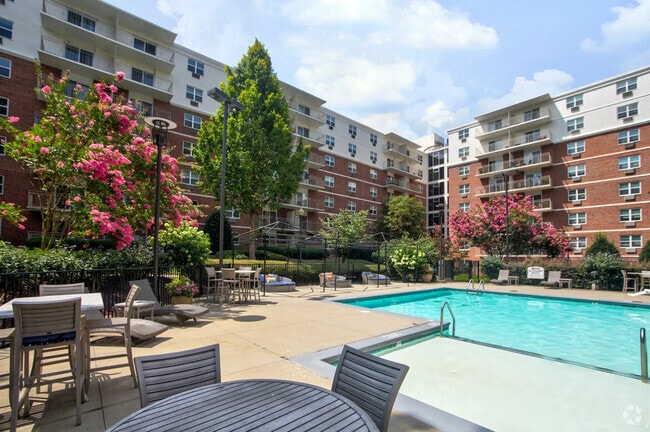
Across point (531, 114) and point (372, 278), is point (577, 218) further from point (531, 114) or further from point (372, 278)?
point (372, 278)

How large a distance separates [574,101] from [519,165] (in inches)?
323

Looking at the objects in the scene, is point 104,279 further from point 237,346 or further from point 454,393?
point 454,393

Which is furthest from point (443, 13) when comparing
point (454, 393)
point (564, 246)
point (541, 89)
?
point (541, 89)

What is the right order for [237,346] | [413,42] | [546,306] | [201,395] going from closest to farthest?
[201,395] < [237,346] < [413,42] < [546,306]

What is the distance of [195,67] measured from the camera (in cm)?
2998

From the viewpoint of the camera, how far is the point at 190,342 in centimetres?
589

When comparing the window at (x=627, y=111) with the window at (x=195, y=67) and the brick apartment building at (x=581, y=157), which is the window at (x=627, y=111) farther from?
the window at (x=195, y=67)

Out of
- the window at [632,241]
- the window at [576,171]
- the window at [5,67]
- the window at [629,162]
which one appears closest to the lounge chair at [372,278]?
the window at [5,67]

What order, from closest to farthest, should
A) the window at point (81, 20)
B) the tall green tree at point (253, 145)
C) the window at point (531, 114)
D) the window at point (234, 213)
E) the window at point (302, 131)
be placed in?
the tall green tree at point (253, 145) < the window at point (81, 20) < the window at point (234, 213) < the window at point (302, 131) < the window at point (531, 114)

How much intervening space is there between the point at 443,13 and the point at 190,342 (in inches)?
389

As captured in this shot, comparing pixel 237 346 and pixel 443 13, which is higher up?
pixel 443 13

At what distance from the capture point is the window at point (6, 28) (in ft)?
69.6

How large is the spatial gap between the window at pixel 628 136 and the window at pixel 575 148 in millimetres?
2957

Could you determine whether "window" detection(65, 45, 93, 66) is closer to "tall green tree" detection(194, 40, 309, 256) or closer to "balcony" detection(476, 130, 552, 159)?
"tall green tree" detection(194, 40, 309, 256)
